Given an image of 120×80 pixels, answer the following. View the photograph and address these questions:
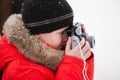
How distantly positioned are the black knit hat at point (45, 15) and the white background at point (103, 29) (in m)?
0.81

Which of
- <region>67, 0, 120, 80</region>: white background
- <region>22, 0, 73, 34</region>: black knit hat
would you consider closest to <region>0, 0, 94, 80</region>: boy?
<region>22, 0, 73, 34</region>: black knit hat

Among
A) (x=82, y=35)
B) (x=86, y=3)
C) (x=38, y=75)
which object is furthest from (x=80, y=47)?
(x=86, y=3)

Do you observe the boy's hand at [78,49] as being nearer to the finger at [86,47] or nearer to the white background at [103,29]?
the finger at [86,47]

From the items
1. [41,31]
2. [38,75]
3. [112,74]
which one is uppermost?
[41,31]

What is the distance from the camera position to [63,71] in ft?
2.79

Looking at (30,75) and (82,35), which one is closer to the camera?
(30,75)

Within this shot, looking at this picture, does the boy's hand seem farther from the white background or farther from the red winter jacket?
the white background

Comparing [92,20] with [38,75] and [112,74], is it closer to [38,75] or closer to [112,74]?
[112,74]

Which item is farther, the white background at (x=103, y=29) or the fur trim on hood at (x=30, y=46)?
the white background at (x=103, y=29)

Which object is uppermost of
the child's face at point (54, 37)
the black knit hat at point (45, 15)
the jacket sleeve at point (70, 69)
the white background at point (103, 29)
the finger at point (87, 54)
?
the black knit hat at point (45, 15)

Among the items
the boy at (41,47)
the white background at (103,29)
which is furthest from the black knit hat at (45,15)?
the white background at (103,29)

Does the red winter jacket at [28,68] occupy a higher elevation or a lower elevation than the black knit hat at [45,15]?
lower

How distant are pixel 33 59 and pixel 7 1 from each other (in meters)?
0.44

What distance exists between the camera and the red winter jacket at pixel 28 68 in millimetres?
832
